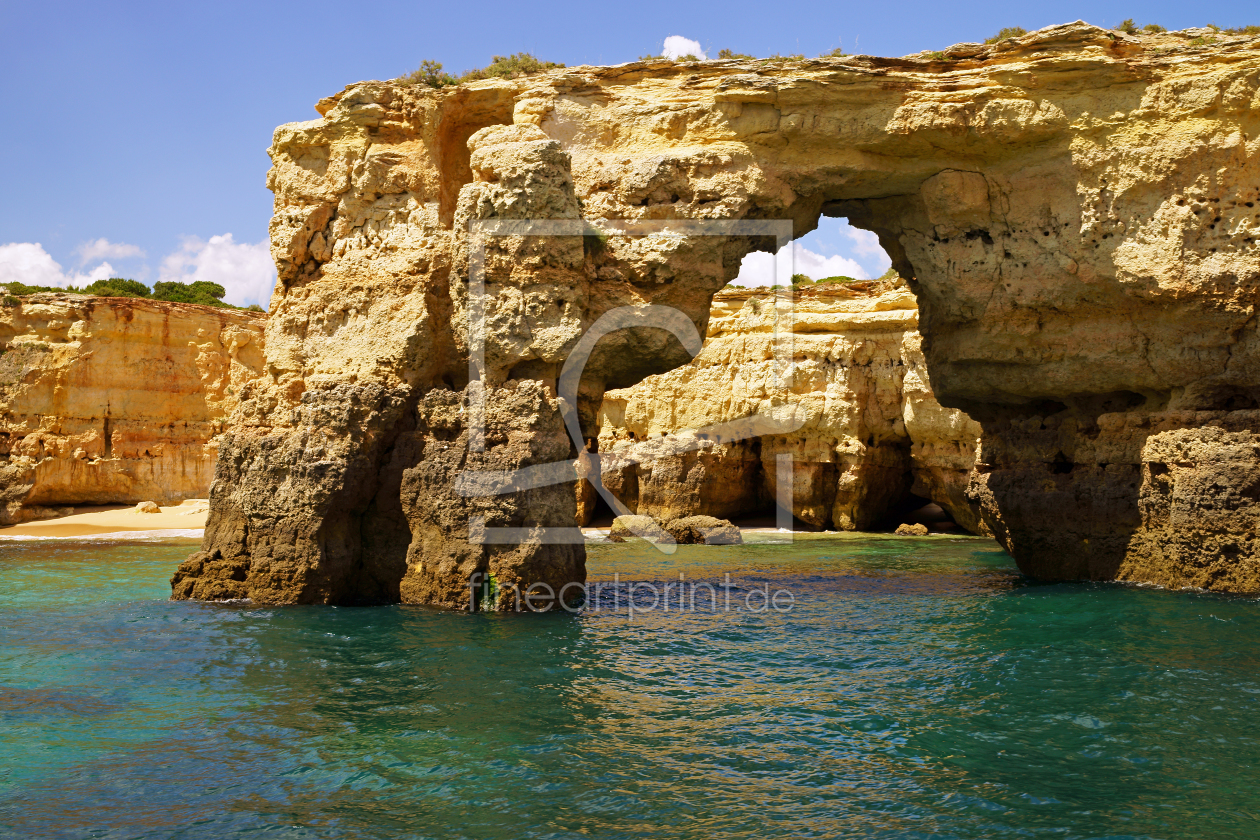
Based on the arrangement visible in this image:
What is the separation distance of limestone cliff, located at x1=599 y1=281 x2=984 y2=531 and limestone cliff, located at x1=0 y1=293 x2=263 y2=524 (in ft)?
47.8

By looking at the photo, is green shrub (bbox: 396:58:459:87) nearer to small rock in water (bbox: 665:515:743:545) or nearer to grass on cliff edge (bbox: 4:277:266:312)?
small rock in water (bbox: 665:515:743:545)

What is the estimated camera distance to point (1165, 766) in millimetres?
7117

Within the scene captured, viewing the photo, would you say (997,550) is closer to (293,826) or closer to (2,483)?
(293,826)

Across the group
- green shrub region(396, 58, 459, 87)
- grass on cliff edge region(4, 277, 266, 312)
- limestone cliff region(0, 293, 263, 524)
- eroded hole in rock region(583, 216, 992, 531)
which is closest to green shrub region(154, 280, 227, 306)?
grass on cliff edge region(4, 277, 266, 312)

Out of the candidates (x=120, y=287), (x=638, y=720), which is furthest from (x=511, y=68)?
(x=120, y=287)

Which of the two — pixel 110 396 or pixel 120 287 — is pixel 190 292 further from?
pixel 110 396

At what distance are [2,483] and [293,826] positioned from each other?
1118 inches

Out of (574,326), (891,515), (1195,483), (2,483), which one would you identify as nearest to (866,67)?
(574,326)

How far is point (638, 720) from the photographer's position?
839 cm

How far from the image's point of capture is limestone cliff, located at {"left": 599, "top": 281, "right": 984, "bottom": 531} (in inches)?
1161

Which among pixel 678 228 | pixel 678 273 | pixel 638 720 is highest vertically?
pixel 678 228

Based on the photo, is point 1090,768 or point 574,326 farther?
point 574,326

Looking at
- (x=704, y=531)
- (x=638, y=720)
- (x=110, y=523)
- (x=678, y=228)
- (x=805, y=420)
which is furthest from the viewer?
(x=805, y=420)

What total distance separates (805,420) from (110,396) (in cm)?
2367
